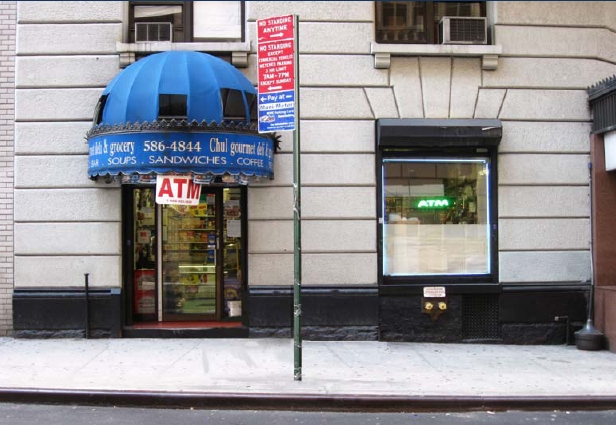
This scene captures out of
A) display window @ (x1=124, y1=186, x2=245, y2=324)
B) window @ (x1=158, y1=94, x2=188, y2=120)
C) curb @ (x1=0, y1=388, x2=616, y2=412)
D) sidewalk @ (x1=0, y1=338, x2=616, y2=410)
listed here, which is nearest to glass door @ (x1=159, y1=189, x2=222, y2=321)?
display window @ (x1=124, y1=186, x2=245, y2=324)

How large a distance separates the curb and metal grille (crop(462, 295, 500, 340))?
3.04 meters

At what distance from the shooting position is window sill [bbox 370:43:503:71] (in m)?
9.34

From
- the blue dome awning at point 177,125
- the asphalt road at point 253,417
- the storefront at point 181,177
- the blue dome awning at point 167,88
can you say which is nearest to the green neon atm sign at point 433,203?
the storefront at point 181,177

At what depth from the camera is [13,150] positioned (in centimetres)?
936

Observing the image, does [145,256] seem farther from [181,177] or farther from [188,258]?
[181,177]

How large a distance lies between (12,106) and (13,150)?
0.73m

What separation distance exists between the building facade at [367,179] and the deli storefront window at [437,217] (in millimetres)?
24

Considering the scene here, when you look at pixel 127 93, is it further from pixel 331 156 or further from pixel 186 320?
pixel 186 320

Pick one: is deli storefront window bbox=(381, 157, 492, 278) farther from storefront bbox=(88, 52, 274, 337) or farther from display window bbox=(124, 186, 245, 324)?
display window bbox=(124, 186, 245, 324)

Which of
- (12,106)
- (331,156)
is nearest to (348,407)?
(331,156)

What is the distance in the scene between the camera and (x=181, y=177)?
825cm

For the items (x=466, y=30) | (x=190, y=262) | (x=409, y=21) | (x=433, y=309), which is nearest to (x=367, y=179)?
(x=433, y=309)

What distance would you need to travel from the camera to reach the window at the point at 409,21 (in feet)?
31.9

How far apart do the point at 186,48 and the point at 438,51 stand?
162 inches
